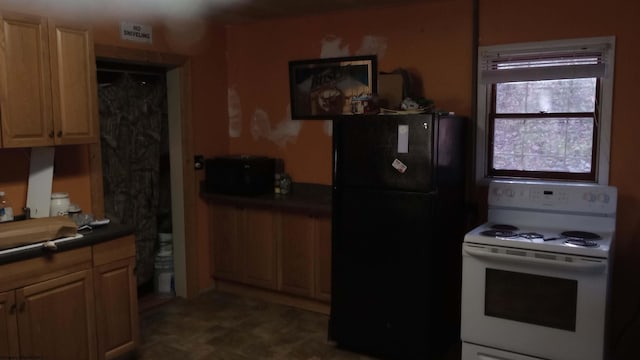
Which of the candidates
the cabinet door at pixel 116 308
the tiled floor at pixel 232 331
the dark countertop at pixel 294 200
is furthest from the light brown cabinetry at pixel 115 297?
the dark countertop at pixel 294 200

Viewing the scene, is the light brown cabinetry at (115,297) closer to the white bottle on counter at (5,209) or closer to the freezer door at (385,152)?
the white bottle on counter at (5,209)

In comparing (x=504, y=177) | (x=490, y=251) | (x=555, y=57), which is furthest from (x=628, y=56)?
(x=490, y=251)

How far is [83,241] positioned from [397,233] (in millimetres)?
1812

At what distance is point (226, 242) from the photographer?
4629 mm

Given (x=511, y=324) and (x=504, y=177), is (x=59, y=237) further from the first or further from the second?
(x=504, y=177)

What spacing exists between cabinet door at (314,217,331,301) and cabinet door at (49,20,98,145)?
5.69ft

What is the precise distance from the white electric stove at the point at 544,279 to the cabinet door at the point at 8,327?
7.77ft

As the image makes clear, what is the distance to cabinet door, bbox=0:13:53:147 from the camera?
2.85 m

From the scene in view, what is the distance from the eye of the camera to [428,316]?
320 cm

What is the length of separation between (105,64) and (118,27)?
0.38m

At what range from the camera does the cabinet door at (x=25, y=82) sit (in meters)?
2.85

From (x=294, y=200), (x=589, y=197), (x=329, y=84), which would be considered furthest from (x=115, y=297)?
(x=589, y=197)

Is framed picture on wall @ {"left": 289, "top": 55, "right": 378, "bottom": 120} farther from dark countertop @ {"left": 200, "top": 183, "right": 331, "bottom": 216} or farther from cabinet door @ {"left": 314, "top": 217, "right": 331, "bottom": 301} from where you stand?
cabinet door @ {"left": 314, "top": 217, "right": 331, "bottom": 301}

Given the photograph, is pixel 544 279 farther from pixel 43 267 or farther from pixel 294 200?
pixel 43 267
